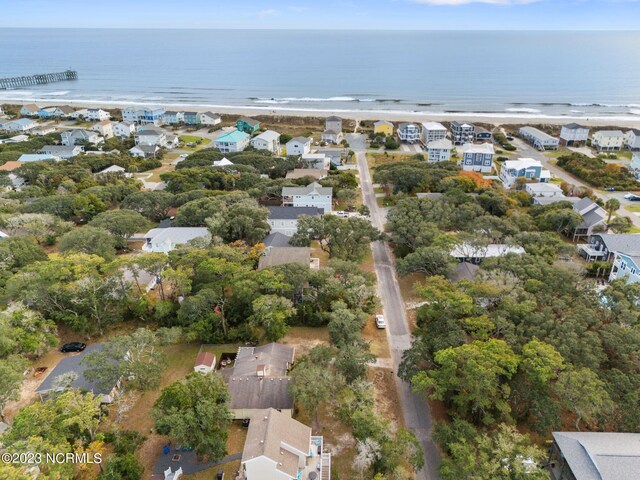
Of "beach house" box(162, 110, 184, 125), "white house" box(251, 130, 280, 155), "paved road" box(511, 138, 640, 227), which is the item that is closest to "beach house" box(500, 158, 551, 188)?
"paved road" box(511, 138, 640, 227)

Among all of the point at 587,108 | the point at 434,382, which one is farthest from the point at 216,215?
the point at 587,108

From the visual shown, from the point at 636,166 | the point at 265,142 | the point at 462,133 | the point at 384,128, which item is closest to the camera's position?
the point at 636,166

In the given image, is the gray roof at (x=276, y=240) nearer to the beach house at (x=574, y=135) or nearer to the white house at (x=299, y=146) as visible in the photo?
the white house at (x=299, y=146)

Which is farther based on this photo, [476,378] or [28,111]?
[28,111]

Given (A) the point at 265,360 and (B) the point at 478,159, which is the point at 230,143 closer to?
(B) the point at 478,159

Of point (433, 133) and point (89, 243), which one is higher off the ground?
point (433, 133)

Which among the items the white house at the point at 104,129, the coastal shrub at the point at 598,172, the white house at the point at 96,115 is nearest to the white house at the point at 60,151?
the white house at the point at 104,129

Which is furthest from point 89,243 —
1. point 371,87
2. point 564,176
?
point 371,87
